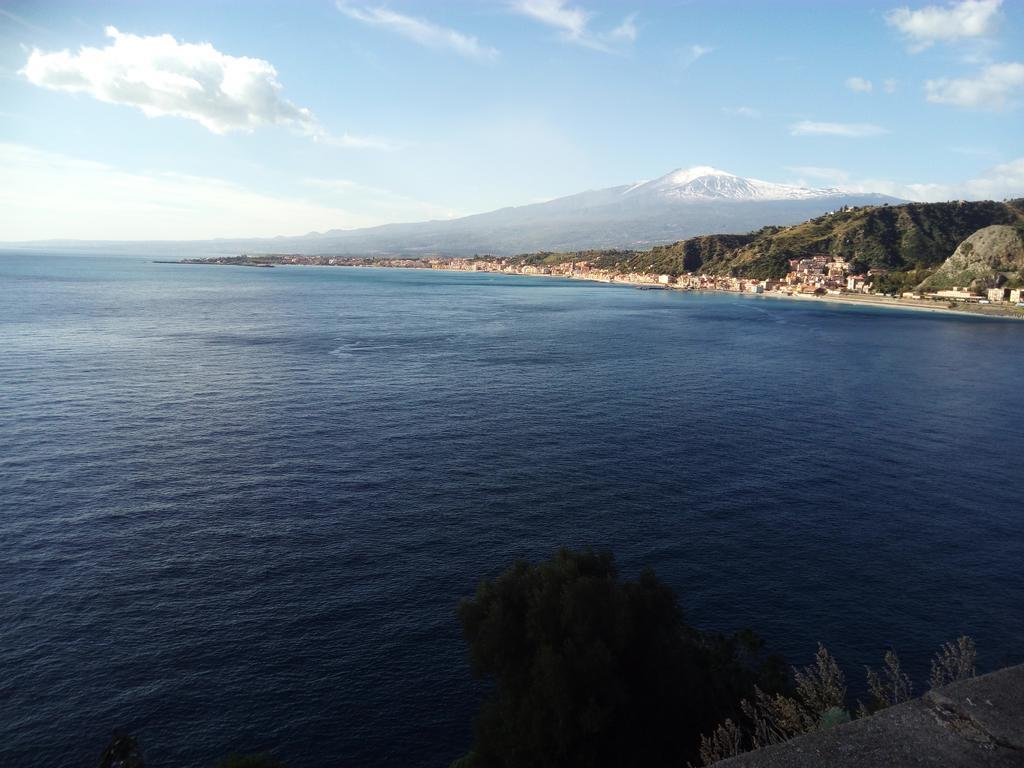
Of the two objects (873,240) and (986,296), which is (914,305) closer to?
(986,296)

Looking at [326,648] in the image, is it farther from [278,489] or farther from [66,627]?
[278,489]

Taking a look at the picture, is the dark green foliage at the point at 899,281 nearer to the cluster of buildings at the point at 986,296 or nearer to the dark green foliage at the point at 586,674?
the cluster of buildings at the point at 986,296

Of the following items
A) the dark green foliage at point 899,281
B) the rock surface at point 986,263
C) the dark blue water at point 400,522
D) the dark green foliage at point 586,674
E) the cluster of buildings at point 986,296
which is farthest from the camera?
the dark green foliage at point 899,281

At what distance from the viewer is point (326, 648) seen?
16.3 m

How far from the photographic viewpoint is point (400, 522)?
74.8 feet

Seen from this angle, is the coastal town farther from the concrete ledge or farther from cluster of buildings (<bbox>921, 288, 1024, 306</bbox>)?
the concrete ledge

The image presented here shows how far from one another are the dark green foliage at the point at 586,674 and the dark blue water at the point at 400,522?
2986mm

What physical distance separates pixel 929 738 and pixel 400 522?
19502mm

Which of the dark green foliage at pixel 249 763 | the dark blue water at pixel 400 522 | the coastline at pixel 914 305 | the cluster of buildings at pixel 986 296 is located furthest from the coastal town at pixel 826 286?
the dark green foliage at pixel 249 763

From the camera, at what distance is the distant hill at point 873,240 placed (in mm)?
144750

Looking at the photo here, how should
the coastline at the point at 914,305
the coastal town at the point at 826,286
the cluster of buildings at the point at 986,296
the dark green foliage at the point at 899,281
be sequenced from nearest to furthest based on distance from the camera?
1. the coastline at the point at 914,305
2. the cluster of buildings at the point at 986,296
3. the coastal town at the point at 826,286
4. the dark green foliage at the point at 899,281

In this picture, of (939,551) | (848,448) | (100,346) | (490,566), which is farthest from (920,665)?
(100,346)

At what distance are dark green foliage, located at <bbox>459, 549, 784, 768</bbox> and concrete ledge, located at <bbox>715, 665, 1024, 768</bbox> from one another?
6919 millimetres

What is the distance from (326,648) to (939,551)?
2042 centimetres
